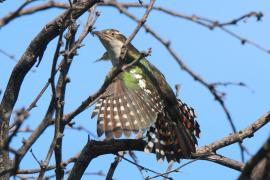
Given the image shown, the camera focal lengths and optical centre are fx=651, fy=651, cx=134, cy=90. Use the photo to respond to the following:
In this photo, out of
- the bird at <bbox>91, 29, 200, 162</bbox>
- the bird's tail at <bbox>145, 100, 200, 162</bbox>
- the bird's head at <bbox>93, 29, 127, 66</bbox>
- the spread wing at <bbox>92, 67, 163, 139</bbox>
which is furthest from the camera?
the bird's head at <bbox>93, 29, 127, 66</bbox>

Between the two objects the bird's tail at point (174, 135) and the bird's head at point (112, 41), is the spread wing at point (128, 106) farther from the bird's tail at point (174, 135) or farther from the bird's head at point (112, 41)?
the bird's head at point (112, 41)

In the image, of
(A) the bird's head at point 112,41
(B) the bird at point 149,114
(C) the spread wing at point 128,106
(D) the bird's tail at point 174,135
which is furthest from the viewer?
(A) the bird's head at point 112,41

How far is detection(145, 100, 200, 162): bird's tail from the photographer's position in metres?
5.92

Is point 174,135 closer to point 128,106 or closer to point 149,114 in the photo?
point 149,114

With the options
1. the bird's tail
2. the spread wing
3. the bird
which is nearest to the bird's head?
the bird

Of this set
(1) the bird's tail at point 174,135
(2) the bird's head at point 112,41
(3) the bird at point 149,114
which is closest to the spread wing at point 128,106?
(3) the bird at point 149,114

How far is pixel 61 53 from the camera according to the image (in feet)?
13.3

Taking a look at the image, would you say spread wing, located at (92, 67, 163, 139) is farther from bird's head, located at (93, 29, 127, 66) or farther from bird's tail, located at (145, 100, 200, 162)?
bird's head, located at (93, 29, 127, 66)

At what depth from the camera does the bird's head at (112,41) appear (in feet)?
23.6

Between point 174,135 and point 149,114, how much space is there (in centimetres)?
32

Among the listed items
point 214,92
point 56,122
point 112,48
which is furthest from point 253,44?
point 112,48

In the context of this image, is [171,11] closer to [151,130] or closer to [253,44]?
[253,44]

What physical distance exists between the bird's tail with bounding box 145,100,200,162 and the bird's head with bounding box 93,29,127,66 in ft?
3.27

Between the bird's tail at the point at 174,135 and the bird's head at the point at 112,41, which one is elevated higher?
the bird's head at the point at 112,41
